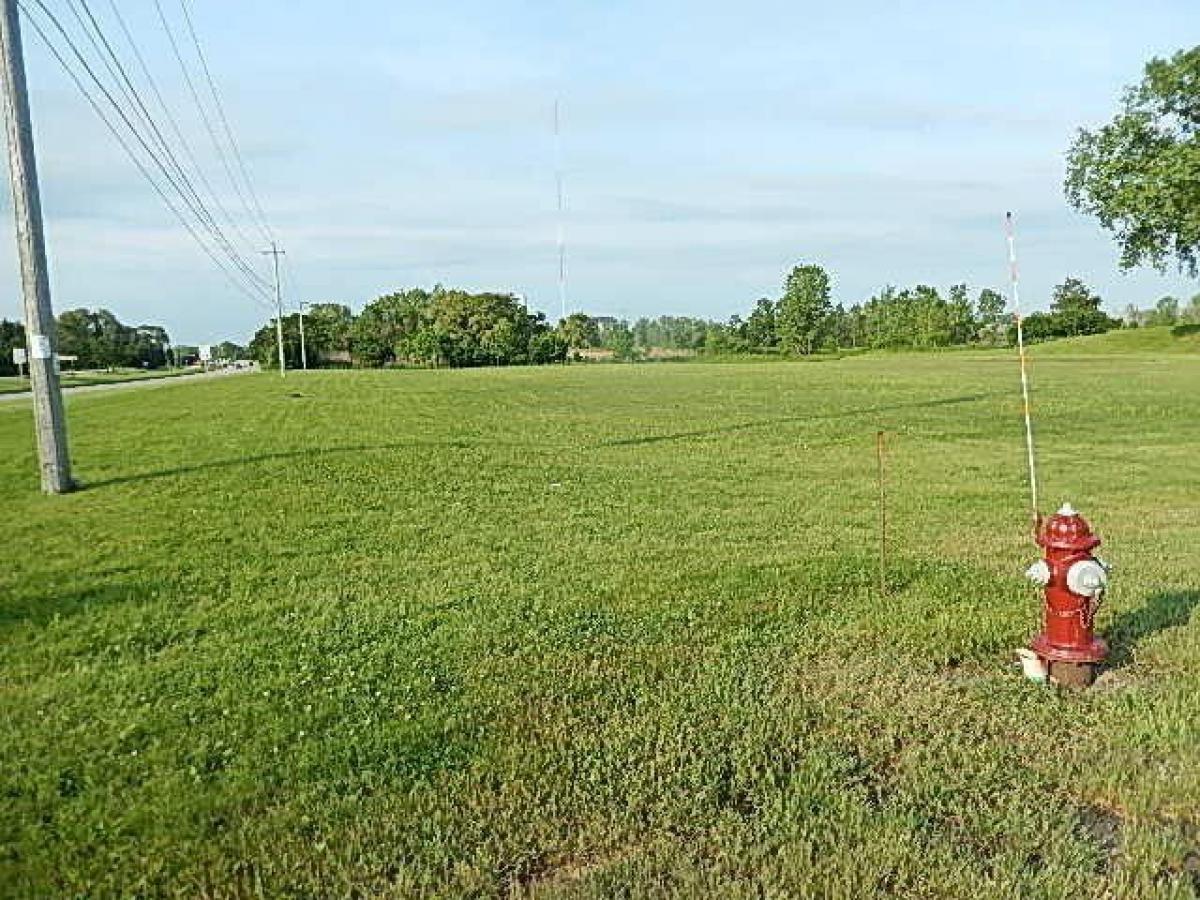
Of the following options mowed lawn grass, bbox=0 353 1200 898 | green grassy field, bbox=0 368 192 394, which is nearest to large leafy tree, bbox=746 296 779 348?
green grassy field, bbox=0 368 192 394

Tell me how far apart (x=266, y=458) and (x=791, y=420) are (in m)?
11.6

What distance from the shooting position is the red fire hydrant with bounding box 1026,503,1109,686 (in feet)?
14.5

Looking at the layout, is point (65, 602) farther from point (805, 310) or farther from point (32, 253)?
point (805, 310)

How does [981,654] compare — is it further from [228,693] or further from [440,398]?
[440,398]

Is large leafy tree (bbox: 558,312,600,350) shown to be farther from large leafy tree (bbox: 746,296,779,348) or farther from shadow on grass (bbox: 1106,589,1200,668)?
shadow on grass (bbox: 1106,589,1200,668)

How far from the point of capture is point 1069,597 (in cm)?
452

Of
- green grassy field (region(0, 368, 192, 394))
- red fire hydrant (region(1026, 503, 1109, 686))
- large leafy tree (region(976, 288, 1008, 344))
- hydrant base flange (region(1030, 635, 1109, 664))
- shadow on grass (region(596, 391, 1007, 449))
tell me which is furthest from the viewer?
large leafy tree (region(976, 288, 1008, 344))

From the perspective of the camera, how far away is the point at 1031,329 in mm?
97312

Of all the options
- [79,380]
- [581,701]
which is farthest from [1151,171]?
[79,380]

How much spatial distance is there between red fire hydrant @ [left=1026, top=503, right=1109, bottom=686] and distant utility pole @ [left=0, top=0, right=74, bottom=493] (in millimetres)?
11029

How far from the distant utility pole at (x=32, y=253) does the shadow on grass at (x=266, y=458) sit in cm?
58

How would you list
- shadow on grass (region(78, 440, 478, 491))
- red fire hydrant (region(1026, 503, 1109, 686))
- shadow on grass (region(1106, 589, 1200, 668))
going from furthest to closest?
shadow on grass (region(78, 440, 478, 491))
shadow on grass (region(1106, 589, 1200, 668))
red fire hydrant (region(1026, 503, 1109, 686))

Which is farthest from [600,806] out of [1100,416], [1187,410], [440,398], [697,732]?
[440,398]

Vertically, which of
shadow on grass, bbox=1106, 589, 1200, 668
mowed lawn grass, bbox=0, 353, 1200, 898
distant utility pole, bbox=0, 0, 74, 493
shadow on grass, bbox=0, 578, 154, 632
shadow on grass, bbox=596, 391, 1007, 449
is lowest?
shadow on grass, bbox=1106, 589, 1200, 668
